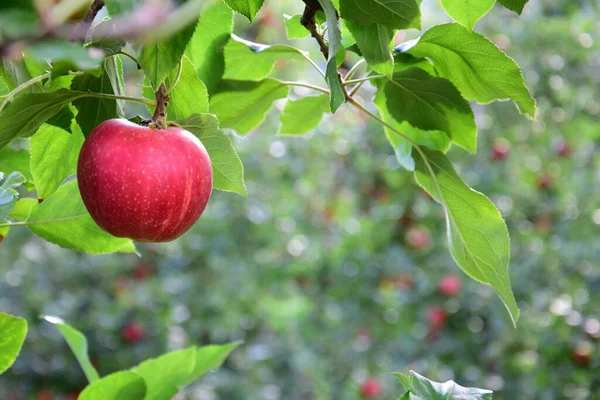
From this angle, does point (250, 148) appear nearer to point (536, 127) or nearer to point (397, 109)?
point (536, 127)

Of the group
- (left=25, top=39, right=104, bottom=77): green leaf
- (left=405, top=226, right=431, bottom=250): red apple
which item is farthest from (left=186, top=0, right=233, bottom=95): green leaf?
(left=405, top=226, right=431, bottom=250): red apple

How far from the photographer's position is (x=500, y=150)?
9.29ft

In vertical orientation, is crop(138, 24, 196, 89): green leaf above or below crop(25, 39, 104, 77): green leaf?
below

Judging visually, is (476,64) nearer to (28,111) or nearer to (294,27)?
(294,27)

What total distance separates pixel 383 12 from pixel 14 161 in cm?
38

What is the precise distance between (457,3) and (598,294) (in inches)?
85.5

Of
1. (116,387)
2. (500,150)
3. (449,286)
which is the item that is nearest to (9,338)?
(116,387)

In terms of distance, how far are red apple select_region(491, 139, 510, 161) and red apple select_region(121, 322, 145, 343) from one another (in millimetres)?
1321

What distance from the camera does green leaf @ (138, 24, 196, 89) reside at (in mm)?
465

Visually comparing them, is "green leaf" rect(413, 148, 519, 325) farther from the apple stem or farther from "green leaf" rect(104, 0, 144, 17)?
"green leaf" rect(104, 0, 144, 17)

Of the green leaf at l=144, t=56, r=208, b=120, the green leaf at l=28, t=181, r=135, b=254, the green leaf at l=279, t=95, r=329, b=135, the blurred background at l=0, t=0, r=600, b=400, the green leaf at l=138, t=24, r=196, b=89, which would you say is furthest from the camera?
the blurred background at l=0, t=0, r=600, b=400

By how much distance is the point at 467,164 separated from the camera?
2.88 metres

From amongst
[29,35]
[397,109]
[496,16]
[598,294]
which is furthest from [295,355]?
[29,35]

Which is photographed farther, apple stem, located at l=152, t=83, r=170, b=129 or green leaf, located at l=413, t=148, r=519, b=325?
green leaf, located at l=413, t=148, r=519, b=325
